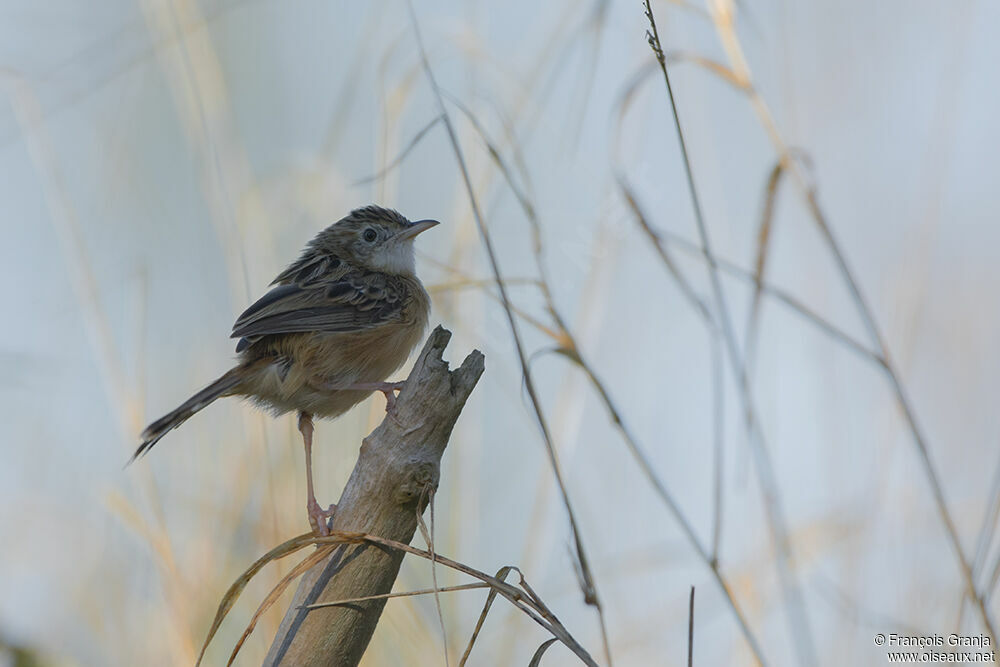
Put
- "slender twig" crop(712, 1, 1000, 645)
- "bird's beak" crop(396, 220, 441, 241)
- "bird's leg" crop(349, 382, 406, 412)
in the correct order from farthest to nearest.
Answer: "bird's beak" crop(396, 220, 441, 241), "bird's leg" crop(349, 382, 406, 412), "slender twig" crop(712, 1, 1000, 645)

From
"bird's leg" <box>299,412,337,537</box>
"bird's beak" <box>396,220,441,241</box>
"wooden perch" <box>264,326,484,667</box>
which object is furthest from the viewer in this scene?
"bird's beak" <box>396,220,441,241</box>

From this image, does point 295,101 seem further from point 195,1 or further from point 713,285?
point 713,285

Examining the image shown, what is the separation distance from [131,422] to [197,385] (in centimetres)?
152

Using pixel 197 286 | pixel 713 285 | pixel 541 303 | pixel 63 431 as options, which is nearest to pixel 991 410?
pixel 713 285

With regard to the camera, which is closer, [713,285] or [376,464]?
[376,464]

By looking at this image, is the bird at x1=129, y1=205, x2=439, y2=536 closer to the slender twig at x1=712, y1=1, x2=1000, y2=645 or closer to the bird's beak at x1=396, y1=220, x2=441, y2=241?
the bird's beak at x1=396, y1=220, x2=441, y2=241

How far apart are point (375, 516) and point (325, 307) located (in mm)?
2212

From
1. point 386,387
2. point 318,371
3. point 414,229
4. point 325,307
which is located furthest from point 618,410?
point 414,229

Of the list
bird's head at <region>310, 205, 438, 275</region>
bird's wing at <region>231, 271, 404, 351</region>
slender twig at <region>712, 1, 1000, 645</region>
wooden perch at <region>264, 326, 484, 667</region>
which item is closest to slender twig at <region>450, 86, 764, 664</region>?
slender twig at <region>712, 1, 1000, 645</region>

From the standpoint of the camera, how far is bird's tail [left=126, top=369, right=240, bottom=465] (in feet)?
11.8

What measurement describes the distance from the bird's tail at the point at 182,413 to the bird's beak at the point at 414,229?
1564mm

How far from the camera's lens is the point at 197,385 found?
5863 millimetres

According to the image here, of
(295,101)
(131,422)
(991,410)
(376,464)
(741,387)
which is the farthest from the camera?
(295,101)

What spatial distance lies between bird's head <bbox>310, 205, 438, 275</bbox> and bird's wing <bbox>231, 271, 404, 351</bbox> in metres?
0.40
